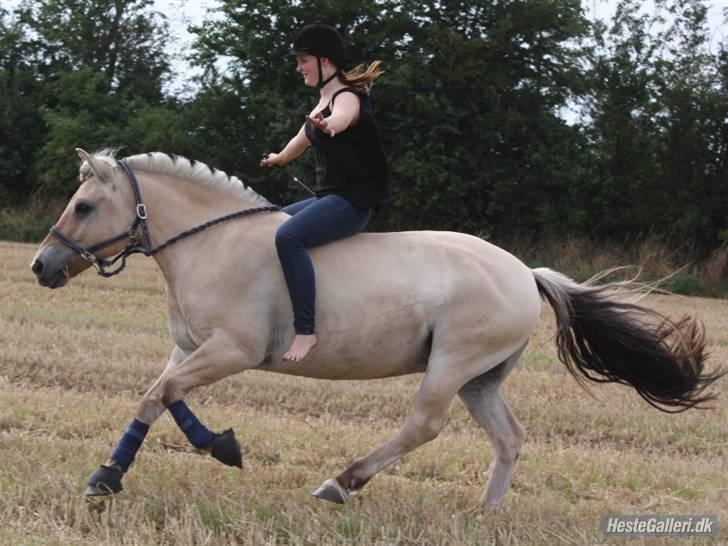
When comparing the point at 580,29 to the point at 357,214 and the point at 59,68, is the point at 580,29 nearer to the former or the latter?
the point at 59,68

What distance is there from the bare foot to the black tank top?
0.78 metres

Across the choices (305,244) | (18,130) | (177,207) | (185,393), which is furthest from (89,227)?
(18,130)

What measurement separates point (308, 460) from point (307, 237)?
168 centimetres

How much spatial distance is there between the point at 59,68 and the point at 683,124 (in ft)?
65.1

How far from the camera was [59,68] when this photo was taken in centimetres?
3412

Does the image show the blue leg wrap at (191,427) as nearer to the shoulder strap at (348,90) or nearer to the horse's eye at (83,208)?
the horse's eye at (83,208)

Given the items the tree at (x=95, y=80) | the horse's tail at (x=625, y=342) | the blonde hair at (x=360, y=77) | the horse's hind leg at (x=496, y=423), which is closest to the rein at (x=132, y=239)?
the blonde hair at (x=360, y=77)

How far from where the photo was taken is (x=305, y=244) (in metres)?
5.50

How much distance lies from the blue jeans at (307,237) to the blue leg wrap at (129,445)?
36.6 inches

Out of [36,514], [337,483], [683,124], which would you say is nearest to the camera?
[36,514]

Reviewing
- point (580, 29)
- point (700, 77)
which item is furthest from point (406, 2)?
point (700, 77)

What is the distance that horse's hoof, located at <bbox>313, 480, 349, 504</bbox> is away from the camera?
17.9 feet

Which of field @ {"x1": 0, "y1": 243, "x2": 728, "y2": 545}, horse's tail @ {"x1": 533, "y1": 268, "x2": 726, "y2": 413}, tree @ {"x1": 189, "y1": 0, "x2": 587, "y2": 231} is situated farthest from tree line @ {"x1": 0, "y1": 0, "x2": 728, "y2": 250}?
horse's tail @ {"x1": 533, "y1": 268, "x2": 726, "y2": 413}

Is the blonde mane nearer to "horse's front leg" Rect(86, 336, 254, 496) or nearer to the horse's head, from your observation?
the horse's head
